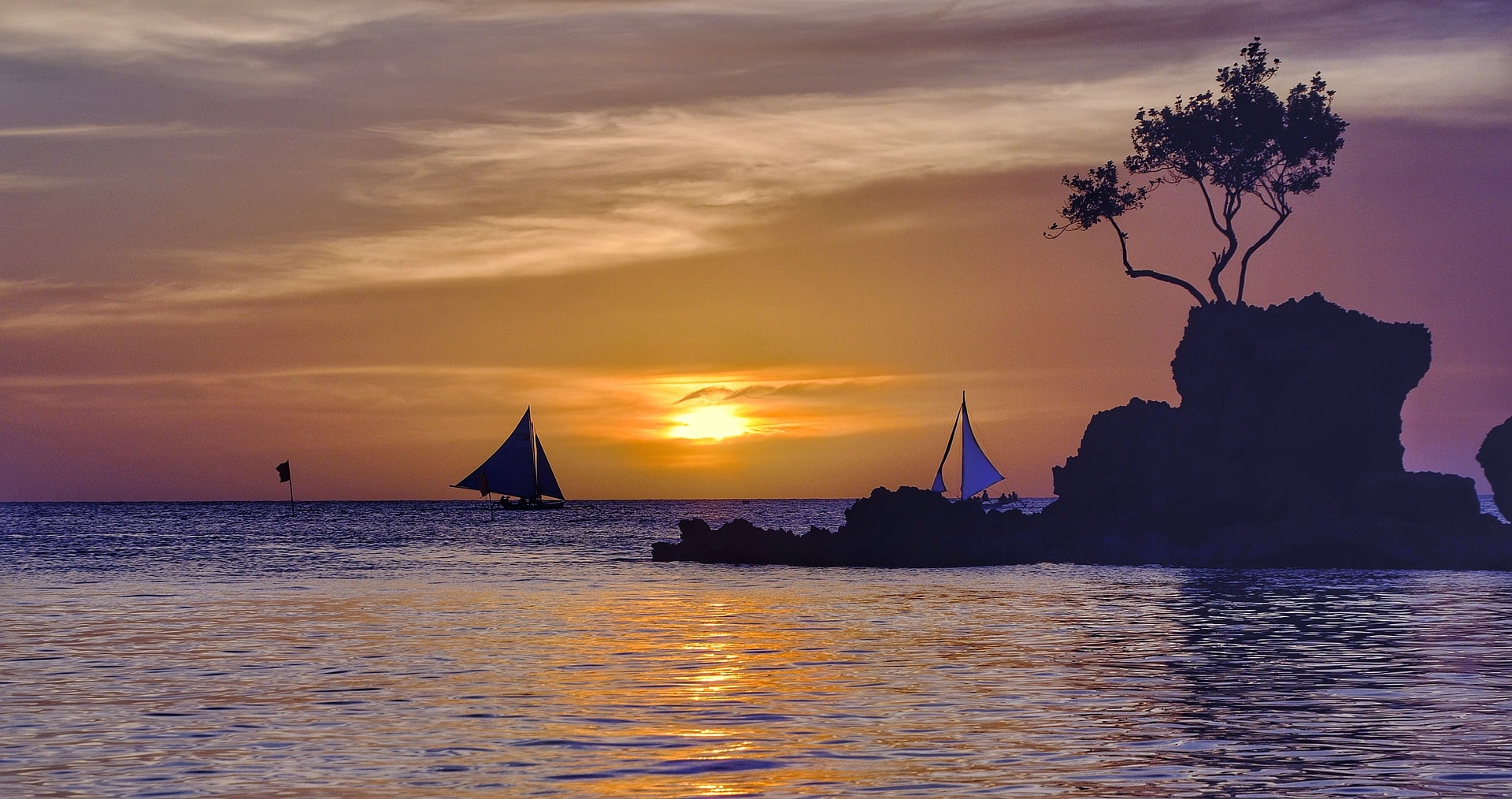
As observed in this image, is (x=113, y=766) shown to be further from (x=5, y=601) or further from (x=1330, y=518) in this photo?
(x=1330, y=518)

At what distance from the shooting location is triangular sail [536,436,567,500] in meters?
157

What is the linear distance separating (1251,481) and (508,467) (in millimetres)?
99356

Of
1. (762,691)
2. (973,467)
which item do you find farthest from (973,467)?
(762,691)

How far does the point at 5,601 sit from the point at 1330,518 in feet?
172

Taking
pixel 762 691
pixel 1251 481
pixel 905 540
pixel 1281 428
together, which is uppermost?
pixel 1281 428

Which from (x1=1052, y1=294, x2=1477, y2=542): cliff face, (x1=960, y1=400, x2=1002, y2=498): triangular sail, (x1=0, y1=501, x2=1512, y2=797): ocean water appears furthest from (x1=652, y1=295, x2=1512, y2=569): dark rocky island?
(x1=960, y1=400, x2=1002, y2=498): triangular sail

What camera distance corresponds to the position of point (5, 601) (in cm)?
4603

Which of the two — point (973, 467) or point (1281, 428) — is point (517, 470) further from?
point (1281, 428)

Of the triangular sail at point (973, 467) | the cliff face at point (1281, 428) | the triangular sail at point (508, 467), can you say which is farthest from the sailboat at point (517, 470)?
the cliff face at point (1281, 428)

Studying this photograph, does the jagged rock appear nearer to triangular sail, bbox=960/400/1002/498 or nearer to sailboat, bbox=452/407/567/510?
triangular sail, bbox=960/400/1002/498

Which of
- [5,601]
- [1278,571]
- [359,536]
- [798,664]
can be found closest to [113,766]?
[798,664]

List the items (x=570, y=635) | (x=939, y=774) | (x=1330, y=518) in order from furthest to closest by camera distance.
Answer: (x=1330, y=518) → (x=570, y=635) → (x=939, y=774)

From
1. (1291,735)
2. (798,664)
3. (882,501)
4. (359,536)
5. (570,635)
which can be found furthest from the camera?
(359,536)

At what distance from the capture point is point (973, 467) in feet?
427
